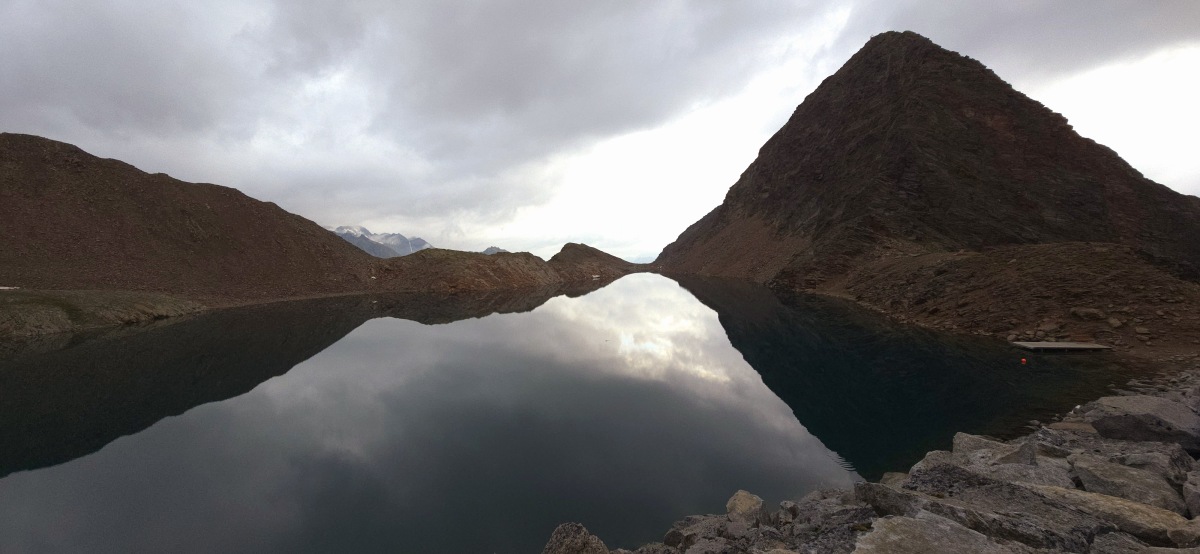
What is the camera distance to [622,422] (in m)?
15.9

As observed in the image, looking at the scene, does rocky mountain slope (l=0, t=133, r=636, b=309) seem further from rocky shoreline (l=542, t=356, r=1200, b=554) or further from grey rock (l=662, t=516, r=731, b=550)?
rocky shoreline (l=542, t=356, r=1200, b=554)

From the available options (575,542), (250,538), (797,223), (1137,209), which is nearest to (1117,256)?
(575,542)

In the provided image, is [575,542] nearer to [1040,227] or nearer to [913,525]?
[913,525]

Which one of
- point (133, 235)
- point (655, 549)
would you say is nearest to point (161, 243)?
point (133, 235)

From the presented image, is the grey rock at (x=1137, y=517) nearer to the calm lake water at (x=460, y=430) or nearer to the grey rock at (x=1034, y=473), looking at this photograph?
the grey rock at (x=1034, y=473)

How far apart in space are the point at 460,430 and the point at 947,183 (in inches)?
2817

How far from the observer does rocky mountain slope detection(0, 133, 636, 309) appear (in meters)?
51.8

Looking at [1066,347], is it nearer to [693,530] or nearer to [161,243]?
[693,530]

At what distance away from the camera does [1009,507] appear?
5.88 metres

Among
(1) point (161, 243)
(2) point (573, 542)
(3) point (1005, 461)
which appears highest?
(1) point (161, 243)

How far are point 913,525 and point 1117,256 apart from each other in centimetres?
3563

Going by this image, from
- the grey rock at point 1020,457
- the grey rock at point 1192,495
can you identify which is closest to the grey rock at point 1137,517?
the grey rock at point 1192,495

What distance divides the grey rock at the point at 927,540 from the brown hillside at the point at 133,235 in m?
73.2

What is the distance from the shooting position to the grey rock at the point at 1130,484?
263 inches
